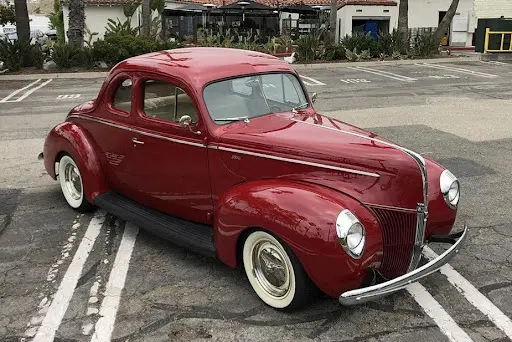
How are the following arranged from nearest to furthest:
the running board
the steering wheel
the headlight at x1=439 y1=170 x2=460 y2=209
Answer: the headlight at x1=439 y1=170 x2=460 y2=209 < the running board < the steering wheel

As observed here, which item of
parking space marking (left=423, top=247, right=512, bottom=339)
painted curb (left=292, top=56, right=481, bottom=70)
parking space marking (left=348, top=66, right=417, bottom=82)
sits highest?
painted curb (left=292, top=56, right=481, bottom=70)

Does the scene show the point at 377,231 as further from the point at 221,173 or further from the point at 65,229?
the point at 65,229

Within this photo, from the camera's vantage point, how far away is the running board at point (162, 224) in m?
4.06

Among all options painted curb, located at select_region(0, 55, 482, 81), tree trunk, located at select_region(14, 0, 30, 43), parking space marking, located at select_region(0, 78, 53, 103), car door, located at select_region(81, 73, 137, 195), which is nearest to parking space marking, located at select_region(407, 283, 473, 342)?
car door, located at select_region(81, 73, 137, 195)

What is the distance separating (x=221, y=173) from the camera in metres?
4.04

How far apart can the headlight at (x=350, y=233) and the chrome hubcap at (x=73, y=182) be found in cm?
340

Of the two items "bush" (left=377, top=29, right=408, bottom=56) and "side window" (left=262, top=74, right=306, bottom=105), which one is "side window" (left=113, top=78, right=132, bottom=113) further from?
"bush" (left=377, top=29, right=408, bottom=56)

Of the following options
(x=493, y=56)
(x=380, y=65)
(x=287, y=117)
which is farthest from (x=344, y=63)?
(x=287, y=117)

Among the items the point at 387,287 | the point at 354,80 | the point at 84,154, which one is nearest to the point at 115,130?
the point at 84,154

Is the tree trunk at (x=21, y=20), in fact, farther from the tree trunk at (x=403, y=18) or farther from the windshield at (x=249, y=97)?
the windshield at (x=249, y=97)

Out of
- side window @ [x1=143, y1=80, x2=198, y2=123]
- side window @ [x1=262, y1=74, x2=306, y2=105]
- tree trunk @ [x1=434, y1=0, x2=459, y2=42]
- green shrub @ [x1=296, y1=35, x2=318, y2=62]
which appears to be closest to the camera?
side window @ [x1=143, y1=80, x2=198, y2=123]

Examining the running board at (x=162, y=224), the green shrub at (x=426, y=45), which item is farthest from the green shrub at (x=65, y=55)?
the running board at (x=162, y=224)

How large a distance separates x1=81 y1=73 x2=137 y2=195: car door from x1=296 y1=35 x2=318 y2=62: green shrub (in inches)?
677

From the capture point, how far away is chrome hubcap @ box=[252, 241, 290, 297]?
3.53m
